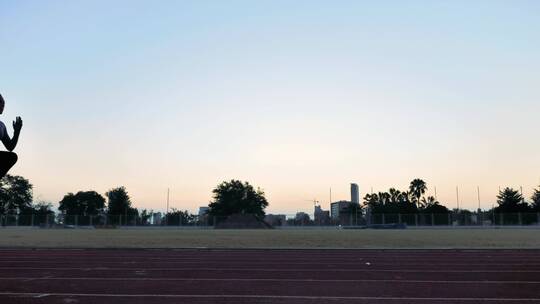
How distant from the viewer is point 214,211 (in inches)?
4321

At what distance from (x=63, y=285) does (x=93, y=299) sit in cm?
201

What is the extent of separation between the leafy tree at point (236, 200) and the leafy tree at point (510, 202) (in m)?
45.0

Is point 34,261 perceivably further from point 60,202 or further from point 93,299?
point 60,202

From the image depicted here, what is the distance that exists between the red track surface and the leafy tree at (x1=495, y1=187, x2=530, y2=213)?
262 feet

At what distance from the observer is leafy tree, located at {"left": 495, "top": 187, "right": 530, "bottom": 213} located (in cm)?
8906

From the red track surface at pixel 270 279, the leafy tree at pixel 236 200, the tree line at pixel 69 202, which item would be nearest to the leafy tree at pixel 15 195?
the tree line at pixel 69 202

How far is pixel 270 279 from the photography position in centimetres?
1090

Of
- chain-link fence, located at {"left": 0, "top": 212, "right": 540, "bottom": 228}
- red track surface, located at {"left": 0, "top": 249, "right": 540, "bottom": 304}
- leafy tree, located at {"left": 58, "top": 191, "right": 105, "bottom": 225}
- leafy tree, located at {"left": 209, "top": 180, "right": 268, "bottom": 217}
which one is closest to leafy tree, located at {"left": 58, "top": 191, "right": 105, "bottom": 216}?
leafy tree, located at {"left": 58, "top": 191, "right": 105, "bottom": 225}

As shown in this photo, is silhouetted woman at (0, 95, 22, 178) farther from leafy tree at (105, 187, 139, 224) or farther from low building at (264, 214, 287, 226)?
leafy tree at (105, 187, 139, 224)

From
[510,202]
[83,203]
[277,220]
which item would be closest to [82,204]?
[83,203]

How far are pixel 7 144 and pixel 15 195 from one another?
4715 inches

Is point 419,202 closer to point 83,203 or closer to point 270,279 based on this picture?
point 83,203

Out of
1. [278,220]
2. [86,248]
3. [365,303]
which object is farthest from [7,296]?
[278,220]

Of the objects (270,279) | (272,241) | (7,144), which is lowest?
(270,279)
